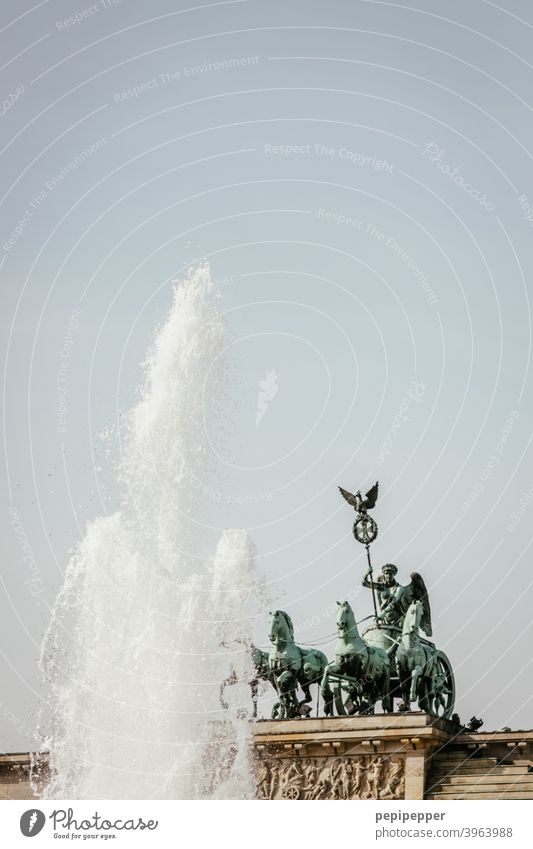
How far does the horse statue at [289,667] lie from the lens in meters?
28.6

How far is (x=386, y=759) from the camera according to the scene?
26578 mm

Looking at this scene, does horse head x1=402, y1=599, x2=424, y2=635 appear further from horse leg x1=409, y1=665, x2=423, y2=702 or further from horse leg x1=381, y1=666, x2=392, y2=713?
horse leg x1=381, y1=666, x2=392, y2=713

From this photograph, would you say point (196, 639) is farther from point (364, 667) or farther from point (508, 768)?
point (508, 768)

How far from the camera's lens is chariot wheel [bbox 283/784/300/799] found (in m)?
27.1

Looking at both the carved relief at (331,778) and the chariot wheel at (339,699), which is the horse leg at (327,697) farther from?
the carved relief at (331,778)

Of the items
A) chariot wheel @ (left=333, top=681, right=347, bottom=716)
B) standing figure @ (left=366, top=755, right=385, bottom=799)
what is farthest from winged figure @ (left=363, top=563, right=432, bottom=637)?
standing figure @ (left=366, top=755, right=385, bottom=799)

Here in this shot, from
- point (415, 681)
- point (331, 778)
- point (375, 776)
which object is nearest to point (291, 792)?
point (331, 778)

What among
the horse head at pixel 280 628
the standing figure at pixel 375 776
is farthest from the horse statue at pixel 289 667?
the standing figure at pixel 375 776

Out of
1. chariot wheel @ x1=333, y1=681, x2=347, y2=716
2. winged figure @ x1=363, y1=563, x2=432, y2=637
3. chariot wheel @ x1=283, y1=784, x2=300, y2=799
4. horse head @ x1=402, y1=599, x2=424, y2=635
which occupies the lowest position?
chariot wheel @ x1=283, y1=784, x2=300, y2=799

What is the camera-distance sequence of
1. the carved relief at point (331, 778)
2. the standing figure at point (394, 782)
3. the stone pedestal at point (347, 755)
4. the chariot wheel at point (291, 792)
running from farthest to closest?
the chariot wheel at point (291, 792), the carved relief at point (331, 778), the stone pedestal at point (347, 755), the standing figure at point (394, 782)

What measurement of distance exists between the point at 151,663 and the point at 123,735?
149 cm

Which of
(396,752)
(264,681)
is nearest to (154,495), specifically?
(264,681)

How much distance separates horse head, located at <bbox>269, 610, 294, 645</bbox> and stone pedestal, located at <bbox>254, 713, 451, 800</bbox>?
5.76 ft

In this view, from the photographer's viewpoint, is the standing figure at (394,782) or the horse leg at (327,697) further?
the horse leg at (327,697)
